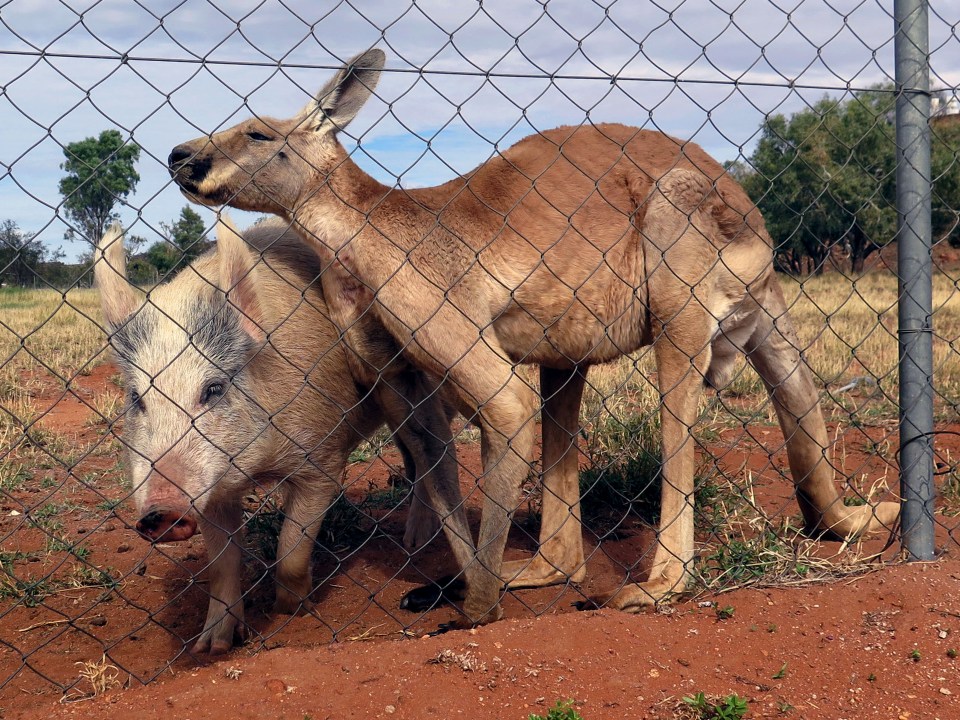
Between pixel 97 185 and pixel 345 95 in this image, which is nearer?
pixel 97 185

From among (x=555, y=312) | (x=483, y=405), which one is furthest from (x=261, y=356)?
(x=555, y=312)

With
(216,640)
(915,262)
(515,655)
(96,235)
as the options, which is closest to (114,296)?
(96,235)

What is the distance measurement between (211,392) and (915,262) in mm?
3003

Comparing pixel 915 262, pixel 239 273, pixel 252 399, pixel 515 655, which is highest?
pixel 915 262

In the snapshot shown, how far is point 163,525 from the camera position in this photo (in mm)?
3523

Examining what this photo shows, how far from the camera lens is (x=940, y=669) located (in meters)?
3.19

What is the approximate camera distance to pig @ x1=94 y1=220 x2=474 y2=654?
3.97 meters

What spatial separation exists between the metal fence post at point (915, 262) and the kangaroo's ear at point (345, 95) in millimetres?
2129

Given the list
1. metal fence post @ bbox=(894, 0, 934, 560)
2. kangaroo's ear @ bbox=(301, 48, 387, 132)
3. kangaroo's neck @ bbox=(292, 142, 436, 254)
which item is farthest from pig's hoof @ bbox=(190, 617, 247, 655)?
metal fence post @ bbox=(894, 0, 934, 560)

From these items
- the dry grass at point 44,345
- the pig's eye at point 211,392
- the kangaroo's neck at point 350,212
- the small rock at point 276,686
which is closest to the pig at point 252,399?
the pig's eye at point 211,392

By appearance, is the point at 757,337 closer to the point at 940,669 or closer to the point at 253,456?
the point at 940,669

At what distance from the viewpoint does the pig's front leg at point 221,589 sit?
4223mm

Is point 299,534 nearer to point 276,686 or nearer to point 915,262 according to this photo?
point 276,686

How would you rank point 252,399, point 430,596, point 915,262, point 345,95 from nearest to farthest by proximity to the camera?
point 915,262 → point 345,95 → point 252,399 → point 430,596
